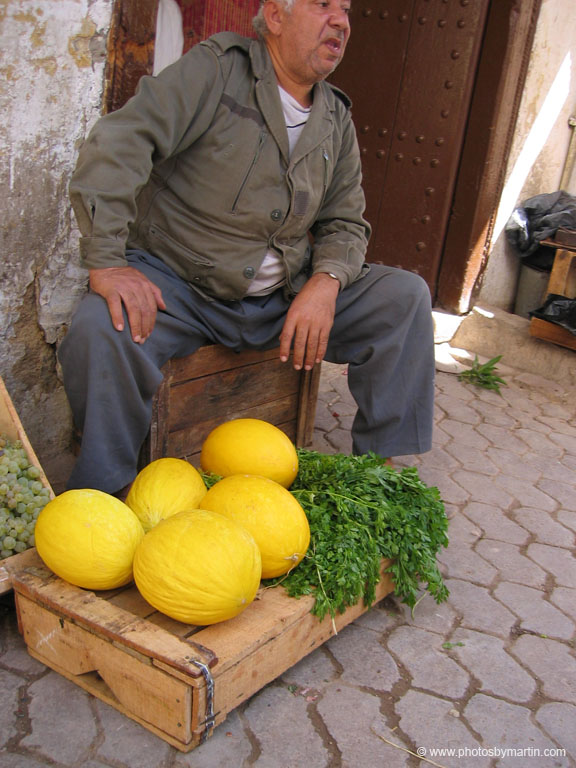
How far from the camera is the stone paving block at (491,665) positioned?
209 centimetres

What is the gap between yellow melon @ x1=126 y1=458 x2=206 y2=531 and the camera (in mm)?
2123

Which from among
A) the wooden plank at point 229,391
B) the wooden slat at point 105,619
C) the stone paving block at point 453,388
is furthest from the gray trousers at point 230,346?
the stone paving block at point 453,388

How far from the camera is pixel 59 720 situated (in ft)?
5.90

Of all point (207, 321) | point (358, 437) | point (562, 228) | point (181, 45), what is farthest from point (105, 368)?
point (562, 228)

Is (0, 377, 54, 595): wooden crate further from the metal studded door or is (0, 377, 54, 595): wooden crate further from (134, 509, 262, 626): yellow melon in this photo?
the metal studded door

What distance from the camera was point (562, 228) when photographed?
5.25m

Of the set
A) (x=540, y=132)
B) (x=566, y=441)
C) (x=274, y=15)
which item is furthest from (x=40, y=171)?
(x=540, y=132)

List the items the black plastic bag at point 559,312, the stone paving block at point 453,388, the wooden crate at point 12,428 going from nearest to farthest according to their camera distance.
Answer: the wooden crate at point 12,428 → the stone paving block at point 453,388 → the black plastic bag at point 559,312

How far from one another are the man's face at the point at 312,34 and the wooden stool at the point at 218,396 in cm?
108

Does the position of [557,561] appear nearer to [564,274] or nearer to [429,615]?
[429,615]

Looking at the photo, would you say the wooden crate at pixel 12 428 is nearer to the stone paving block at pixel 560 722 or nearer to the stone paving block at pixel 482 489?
the stone paving block at pixel 560 722

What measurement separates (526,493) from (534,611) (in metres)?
0.99

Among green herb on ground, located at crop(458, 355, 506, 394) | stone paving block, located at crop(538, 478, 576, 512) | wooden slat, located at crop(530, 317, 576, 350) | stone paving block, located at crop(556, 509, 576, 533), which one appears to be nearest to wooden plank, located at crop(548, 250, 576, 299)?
wooden slat, located at crop(530, 317, 576, 350)

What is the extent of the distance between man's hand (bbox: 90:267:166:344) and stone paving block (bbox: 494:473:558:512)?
1.91 meters
